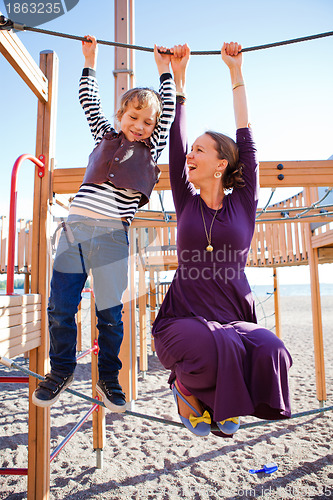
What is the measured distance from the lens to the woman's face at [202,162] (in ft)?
5.37

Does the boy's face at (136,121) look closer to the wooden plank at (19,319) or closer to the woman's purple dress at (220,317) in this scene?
the woman's purple dress at (220,317)

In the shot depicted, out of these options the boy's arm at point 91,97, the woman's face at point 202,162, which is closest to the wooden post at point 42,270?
the boy's arm at point 91,97

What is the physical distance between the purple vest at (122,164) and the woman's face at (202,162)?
0.77 feet

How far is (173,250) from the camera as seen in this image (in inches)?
313

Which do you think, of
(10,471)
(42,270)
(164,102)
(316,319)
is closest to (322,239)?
(316,319)

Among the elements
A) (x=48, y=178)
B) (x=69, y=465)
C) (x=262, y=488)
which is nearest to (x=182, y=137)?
(x=48, y=178)

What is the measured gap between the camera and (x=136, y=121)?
5.75 ft

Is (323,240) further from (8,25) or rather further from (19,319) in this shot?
(8,25)

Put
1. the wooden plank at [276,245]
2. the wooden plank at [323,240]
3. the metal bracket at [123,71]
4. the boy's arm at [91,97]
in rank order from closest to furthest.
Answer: the boy's arm at [91,97], the metal bracket at [123,71], the wooden plank at [323,240], the wooden plank at [276,245]

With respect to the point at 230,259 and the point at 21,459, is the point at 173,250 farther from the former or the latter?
the point at 230,259

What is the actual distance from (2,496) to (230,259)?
2.86 meters

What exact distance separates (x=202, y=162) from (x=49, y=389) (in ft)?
4.00

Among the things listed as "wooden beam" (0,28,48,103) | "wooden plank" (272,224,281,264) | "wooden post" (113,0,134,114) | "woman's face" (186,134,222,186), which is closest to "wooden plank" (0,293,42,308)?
"woman's face" (186,134,222,186)

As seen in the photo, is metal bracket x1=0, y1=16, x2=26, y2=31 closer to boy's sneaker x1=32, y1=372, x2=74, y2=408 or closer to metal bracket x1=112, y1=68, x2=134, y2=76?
metal bracket x1=112, y1=68, x2=134, y2=76
